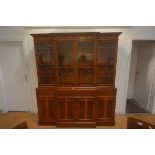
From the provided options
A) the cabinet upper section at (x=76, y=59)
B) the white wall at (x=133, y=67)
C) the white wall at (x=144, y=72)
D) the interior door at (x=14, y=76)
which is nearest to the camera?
the cabinet upper section at (x=76, y=59)

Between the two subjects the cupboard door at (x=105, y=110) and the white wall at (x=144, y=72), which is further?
the white wall at (x=144, y=72)

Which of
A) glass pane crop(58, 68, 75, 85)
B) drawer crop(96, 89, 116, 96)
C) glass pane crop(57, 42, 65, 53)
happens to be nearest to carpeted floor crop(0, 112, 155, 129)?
drawer crop(96, 89, 116, 96)

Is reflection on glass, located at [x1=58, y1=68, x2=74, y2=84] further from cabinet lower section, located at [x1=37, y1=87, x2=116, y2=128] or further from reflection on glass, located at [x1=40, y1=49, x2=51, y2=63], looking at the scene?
reflection on glass, located at [x1=40, y1=49, x2=51, y2=63]

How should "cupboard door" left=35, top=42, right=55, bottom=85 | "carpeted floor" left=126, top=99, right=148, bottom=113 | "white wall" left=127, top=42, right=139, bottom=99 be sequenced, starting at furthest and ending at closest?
1. "white wall" left=127, top=42, right=139, bottom=99
2. "carpeted floor" left=126, top=99, right=148, bottom=113
3. "cupboard door" left=35, top=42, right=55, bottom=85

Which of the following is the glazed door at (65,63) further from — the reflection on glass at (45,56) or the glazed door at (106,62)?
the glazed door at (106,62)

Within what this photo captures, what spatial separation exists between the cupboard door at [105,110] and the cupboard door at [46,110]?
0.96 m

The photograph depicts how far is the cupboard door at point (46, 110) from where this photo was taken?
2908 mm

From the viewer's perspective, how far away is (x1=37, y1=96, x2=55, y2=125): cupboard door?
291cm

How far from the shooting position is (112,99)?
2.86 meters

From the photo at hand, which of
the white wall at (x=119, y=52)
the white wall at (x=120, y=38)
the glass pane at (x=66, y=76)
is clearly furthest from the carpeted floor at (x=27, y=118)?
the glass pane at (x=66, y=76)

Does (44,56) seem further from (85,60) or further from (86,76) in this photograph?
(86,76)
